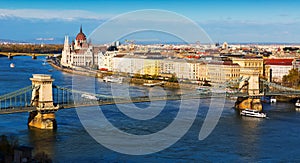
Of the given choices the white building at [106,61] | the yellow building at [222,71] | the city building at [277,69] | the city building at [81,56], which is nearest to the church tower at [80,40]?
the city building at [81,56]

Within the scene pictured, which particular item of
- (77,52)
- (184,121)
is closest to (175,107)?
(184,121)

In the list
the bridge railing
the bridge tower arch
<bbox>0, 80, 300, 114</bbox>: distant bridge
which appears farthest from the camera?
the bridge tower arch

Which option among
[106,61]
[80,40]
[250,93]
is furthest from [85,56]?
[250,93]

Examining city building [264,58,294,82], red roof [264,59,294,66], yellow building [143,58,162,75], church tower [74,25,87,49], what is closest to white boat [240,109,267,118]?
city building [264,58,294,82]

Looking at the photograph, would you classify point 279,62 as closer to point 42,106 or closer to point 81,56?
point 42,106

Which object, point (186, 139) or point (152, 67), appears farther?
point (152, 67)

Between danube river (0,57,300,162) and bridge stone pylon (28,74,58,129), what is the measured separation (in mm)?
174

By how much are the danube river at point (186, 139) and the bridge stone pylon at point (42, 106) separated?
174mm

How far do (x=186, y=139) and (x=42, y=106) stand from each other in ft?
7.73

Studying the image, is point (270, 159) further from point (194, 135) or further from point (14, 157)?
point (14, 157)

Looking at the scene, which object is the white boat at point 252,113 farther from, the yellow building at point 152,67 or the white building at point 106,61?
the white building at point 106,61

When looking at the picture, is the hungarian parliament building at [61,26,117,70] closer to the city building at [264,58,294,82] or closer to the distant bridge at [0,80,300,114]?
the city building at [264,58,294,82]

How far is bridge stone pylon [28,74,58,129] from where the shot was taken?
8.97 meters

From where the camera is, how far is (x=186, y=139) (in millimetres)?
8523
